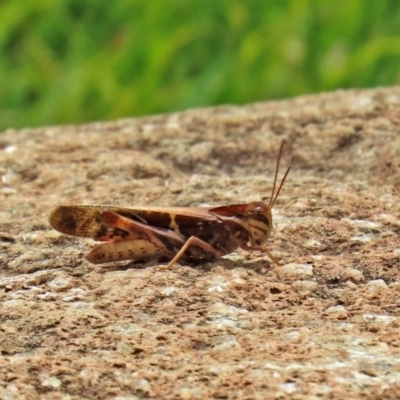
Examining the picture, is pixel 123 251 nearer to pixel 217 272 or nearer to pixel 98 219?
pixel 98 219

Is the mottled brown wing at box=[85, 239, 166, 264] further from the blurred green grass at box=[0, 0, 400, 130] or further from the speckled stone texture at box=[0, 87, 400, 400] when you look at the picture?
the blurred green grass at box=[0, 0, 400, 130]

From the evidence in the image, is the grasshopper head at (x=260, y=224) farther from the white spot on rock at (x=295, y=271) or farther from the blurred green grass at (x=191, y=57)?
the blurred green grass at (x=191, y=57)

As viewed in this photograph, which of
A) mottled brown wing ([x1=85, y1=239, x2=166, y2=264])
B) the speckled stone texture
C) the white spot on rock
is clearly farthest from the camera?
mottled brown wing ([x1=85, y1=239, x2=166, y2=264])

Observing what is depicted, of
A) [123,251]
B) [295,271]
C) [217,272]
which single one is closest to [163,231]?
[123,251]

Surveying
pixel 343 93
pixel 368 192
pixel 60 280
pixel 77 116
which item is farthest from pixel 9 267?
pixel 77 116

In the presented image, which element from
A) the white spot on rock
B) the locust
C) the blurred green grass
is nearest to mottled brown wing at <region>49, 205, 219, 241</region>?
the locust

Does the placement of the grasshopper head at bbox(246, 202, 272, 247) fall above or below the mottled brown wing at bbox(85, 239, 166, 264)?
above

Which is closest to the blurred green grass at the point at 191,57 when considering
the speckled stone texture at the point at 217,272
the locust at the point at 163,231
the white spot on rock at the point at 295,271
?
the speckled stone texture at the point at 217,272
